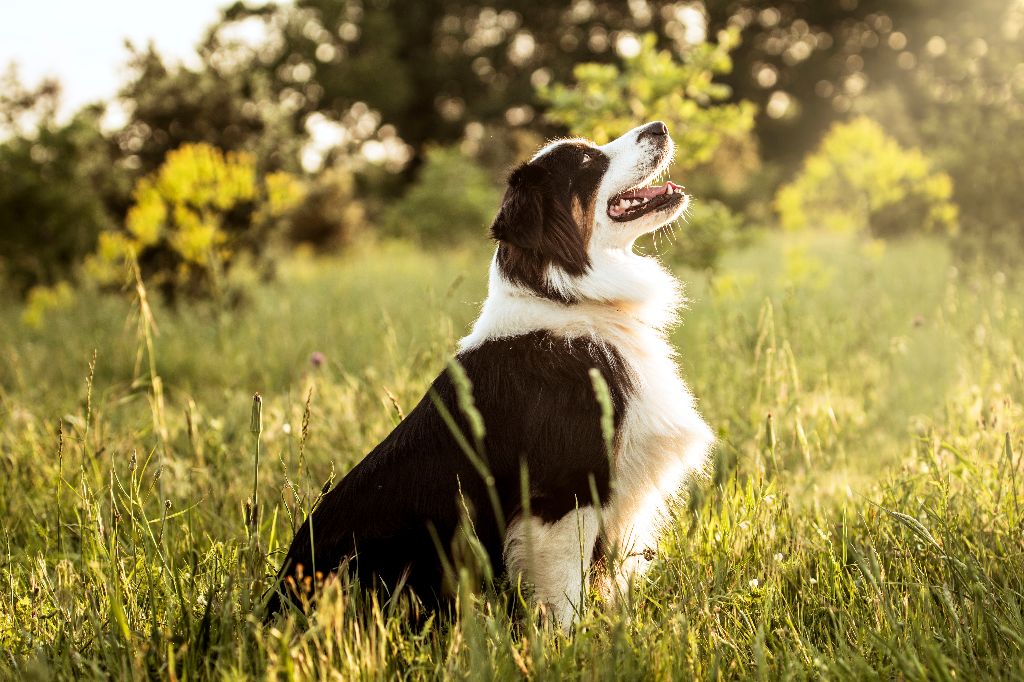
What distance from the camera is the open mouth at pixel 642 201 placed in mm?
2895

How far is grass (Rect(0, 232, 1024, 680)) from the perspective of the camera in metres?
1.79

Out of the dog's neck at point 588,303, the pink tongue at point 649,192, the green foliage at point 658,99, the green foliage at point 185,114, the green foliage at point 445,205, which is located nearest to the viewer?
the dog's neck at point 588,303

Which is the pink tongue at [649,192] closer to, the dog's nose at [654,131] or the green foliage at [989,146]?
the dog's nose at [654,131]

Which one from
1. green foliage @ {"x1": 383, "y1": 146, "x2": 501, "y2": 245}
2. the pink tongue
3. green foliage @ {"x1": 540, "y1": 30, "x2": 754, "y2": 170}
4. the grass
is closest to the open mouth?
the pink tongue

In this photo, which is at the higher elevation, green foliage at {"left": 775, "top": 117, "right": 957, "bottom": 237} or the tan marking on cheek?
the tan marking on cheek

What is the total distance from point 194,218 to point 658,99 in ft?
14.3

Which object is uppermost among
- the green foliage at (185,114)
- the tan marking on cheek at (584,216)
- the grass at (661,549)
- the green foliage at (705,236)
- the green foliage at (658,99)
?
the green foliage at (185,114)

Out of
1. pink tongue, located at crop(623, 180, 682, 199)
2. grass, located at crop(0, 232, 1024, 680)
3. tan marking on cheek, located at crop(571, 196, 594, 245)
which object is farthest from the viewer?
pink tongue, located at crop(623, 180, 682, 199)

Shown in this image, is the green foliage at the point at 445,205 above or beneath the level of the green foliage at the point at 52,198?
beneath

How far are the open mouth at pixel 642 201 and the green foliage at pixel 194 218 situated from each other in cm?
458

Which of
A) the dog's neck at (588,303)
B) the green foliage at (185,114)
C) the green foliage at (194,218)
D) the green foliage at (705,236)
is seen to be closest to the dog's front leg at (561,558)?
the dog's neck at (588,303)

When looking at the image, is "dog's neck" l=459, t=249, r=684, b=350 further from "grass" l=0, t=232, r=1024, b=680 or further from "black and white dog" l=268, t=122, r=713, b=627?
"grass" l=0, t=232, r=1024, b=680

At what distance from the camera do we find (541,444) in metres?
2.19

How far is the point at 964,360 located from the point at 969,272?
4778 millimetres
